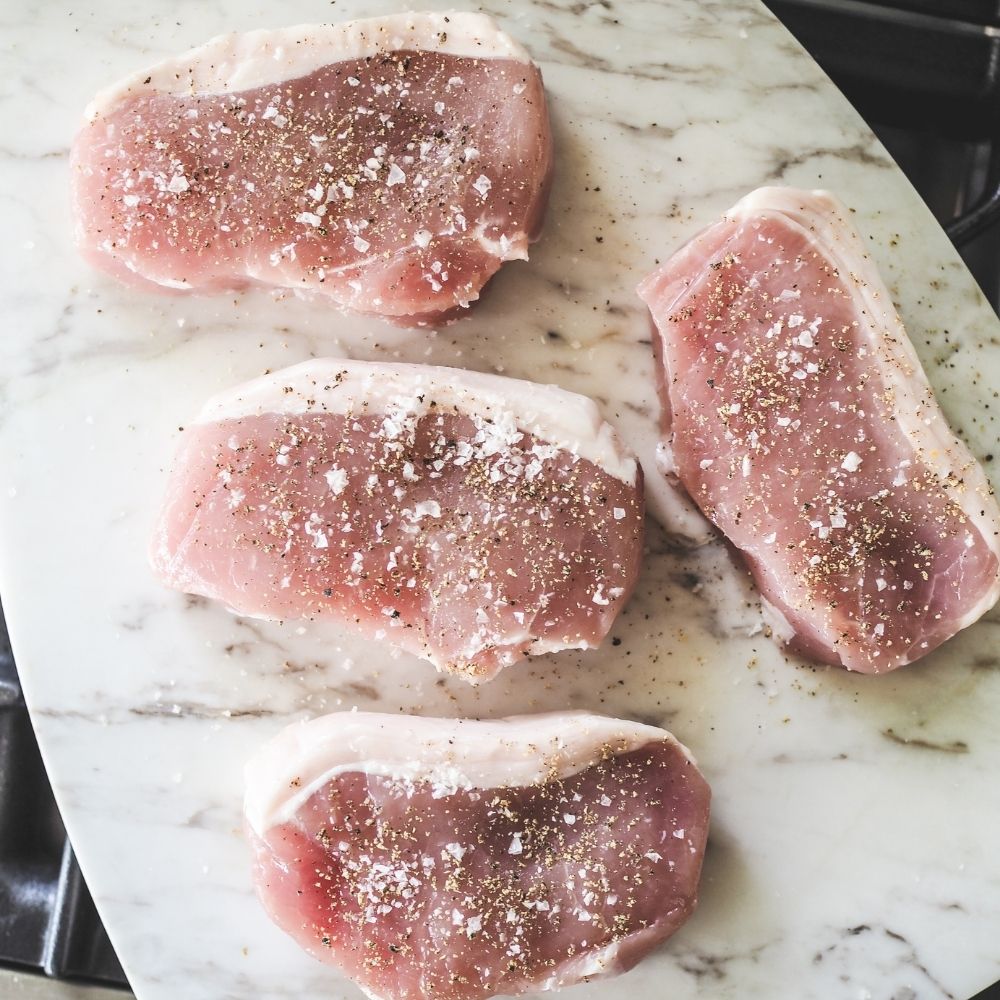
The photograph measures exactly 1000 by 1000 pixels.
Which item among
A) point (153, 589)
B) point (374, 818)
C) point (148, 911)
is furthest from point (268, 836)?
point (153, 589)

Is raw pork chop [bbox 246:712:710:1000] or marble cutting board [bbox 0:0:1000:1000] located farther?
marble cutting board [bbox 0:0:1000:1000]

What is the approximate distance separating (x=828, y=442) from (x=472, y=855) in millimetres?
713

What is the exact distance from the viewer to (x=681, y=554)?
4.92 feet

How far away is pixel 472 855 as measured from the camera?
133 centimetres

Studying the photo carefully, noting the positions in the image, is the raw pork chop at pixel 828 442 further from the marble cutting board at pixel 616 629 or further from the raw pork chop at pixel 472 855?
the raw pork chop at pixel 472 855

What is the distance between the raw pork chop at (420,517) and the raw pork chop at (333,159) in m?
0.18

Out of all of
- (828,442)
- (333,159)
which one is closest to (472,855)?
(828,442)

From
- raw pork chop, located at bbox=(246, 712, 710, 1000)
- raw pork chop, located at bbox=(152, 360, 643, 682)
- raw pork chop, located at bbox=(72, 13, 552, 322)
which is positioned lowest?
raw pork chop, located at bbox=(246, 712, 710, 1000)

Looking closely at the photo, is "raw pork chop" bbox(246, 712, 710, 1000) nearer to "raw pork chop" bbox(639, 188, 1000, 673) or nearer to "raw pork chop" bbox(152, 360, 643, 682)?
"raw pork chop" bbox(152, 360, 643, 682)

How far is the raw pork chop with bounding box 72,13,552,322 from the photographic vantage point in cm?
139

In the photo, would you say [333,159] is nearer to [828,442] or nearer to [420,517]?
[420,517]

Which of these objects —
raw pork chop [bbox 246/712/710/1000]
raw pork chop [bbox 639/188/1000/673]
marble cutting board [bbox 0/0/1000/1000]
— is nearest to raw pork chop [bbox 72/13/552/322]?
marble cutting board [bbox 0/0/1000/1000]

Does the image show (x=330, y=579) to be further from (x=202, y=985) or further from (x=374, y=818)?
(x=202, y=985)

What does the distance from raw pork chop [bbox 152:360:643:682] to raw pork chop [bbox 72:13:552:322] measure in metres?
0.18
